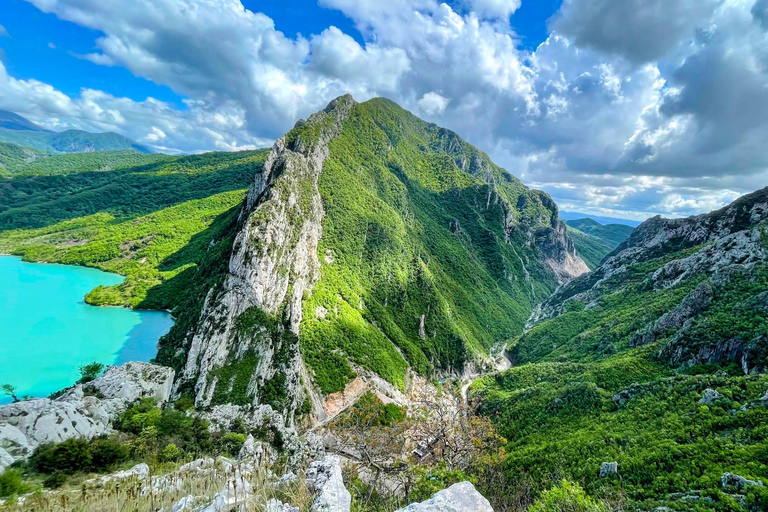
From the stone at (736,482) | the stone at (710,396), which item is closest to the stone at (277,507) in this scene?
the stone at (736,482)

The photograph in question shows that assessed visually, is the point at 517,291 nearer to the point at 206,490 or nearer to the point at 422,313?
the point at 422,313

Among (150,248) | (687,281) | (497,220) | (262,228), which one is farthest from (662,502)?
(497,220)

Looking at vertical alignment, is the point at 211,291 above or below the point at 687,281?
above

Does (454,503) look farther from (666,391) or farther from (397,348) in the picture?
(397,348)

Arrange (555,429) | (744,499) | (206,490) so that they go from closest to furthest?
(206,490)
(744,499)
(555,429)

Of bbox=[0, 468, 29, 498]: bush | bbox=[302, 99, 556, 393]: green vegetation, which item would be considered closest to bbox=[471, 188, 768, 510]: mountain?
bbox=[302, 99, 556, 393]: green vegetation

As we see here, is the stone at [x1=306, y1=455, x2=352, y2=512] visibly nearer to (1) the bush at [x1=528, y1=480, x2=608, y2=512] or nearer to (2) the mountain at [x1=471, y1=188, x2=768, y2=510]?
(1) the bush at [x1=528, y1=480, x2=608, y2=512]

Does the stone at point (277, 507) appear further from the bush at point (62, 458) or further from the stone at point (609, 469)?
the stone at point (609, 469)

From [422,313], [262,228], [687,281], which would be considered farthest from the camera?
[422,313]
